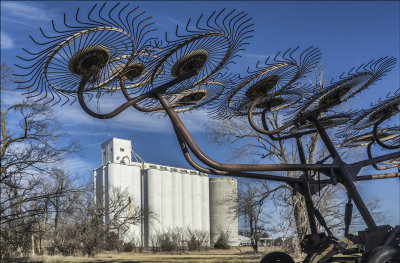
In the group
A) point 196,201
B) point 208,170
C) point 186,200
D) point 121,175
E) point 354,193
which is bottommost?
point 196,201

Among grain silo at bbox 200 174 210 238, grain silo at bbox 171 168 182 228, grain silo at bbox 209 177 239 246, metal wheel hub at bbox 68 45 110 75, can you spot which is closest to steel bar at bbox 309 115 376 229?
metal wheel hub at bbox 68 45 110 75

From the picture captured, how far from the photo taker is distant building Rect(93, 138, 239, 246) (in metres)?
47.8

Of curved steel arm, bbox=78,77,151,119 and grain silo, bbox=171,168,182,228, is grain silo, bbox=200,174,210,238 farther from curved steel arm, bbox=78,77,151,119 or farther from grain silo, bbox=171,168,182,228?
curved steel arm, bbox=78,77,151,119

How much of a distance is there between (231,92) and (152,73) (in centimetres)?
171

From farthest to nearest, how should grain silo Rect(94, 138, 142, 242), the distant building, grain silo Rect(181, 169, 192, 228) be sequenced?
grain silo Rect(181, 169, 192, 228) < the distant building < grain silo Rect(94, 138, 142, 242)

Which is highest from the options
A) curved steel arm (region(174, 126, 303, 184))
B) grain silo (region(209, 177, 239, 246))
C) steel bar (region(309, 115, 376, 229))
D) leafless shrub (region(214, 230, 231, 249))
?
curved steel arm (region(174, 126, 303, 184))

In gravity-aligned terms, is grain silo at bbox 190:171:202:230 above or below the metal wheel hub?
below

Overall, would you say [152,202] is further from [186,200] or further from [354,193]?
[354,193]

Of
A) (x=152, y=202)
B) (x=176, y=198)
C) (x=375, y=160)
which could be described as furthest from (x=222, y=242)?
(x=375, y=160)

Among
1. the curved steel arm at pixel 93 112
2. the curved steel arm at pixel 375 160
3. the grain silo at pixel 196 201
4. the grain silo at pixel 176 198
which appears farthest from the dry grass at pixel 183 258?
the grain silo at pixel 196 201

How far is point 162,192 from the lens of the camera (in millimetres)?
52594

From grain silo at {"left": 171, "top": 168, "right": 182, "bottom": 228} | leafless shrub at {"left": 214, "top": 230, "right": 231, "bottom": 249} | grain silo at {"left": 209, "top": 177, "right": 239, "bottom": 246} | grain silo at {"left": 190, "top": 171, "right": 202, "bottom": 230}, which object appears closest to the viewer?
leafless shrub at {"left": 214, "top": 230, "right": 231, "bottom": 249}

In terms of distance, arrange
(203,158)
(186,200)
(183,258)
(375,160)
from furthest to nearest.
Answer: (186,200) → (183,258) → (375,160) → (203,158)

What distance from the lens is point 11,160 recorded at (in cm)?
1817
